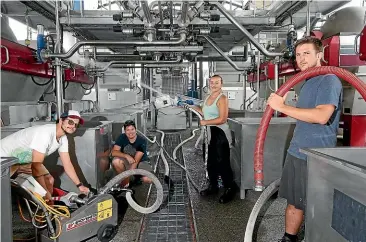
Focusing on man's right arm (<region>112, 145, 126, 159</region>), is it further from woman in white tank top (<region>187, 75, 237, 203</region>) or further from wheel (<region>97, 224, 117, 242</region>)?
wheel (<region>97, 224, 117, 242</region>)

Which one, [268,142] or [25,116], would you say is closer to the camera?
[268,142]

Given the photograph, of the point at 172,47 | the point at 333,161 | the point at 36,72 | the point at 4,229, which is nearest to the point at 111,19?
the point at 172,47

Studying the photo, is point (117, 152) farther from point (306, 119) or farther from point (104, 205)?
point (306, 119)

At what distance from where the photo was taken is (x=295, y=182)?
1763mm

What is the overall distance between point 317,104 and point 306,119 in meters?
0.12

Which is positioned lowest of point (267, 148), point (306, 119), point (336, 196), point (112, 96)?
point (267, 148)

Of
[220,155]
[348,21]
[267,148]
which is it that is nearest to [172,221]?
[220,155]

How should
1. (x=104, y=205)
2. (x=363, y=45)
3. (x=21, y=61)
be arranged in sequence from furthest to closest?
(x=21, y=61) → (x=363, y=45) → (x=104, y=205)

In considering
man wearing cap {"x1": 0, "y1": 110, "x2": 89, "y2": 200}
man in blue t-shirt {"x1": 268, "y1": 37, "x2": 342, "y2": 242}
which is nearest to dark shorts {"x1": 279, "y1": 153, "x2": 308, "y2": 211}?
man in blue t-shirt {"x1": 268, "y1": 37, "x2": 342, "y2": 242}

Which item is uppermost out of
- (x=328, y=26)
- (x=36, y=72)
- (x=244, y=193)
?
(x=328, y=26)

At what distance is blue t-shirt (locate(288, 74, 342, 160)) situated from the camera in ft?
5.19

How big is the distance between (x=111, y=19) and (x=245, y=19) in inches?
67.6

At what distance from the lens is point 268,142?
2.94 meters

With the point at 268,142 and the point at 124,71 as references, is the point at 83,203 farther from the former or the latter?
the point at 124,71
